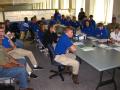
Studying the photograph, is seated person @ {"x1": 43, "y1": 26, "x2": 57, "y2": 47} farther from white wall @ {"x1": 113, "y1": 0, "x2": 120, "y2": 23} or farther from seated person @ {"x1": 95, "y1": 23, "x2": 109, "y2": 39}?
white wall @ {"x1": 113, "y1": 0, "x2": 120, "y2": 23}

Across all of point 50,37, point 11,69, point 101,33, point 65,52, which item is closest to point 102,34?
point 101,33

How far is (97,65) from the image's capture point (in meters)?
3.38

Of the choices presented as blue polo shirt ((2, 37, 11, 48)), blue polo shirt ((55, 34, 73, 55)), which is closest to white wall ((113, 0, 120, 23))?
blue polo shirt ((55, 34, 73, 55))

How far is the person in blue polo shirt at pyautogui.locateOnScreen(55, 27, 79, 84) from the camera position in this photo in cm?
419

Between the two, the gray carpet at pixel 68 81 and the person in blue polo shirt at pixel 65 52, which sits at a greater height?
the person in blue polo shirt at pixel 65 52

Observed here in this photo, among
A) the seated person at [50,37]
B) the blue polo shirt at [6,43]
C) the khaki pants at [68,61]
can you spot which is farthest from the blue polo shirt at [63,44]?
the seated person at [50,37]

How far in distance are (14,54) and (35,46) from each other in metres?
3.23

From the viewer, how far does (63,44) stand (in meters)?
4.23

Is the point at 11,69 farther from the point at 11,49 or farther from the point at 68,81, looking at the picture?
the point at 68,81

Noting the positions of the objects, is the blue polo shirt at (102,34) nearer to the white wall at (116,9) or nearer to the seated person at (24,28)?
the white wall at (116,9)

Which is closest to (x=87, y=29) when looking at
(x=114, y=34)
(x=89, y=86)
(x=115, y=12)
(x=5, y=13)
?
(x=114, y=34)

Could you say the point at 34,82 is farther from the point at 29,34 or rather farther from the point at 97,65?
the point at 29,34

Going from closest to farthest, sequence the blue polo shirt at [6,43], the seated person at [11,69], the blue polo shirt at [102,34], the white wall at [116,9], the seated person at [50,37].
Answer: the seated person at [11,69]
the blue polo shirt at [6,43]
the blue polo shirt at [102,34]
the seated person at [50,37]
the white wall at [116,9]

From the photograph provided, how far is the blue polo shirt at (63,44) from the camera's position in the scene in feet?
13.7
